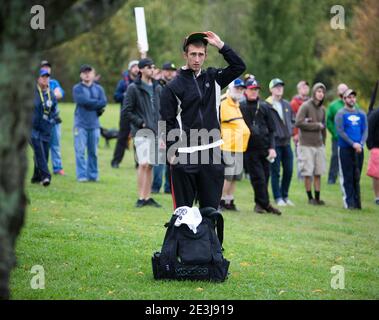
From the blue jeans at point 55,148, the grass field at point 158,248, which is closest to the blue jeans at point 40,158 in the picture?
the grass field at point 158,248

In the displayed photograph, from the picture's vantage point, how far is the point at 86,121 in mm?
17719

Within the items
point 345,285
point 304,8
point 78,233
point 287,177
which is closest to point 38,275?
point 78,233

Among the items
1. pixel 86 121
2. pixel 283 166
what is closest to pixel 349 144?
pixel 283 166

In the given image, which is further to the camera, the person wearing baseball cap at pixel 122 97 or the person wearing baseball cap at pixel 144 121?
the person wearing baseball cap at pixel 122 97

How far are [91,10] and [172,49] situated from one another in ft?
217

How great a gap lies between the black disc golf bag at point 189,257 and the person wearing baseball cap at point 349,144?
28.7ft

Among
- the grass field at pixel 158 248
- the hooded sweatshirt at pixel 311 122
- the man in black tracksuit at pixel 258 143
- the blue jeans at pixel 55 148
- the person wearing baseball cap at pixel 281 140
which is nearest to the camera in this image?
the grass field at pixel 158 248

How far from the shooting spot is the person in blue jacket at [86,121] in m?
17.6

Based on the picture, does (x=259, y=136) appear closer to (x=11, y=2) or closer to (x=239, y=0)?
(x=11, y=2)

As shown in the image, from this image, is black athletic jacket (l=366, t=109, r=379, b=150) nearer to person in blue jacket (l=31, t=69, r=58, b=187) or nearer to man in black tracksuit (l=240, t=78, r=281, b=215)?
man in black tracksuit (l=240, t=78, r=281, b=215)

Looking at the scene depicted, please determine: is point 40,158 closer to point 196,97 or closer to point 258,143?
point 258,143

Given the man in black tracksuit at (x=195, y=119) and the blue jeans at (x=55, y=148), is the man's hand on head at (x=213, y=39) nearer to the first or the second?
the man in black tracksuit at (x=195, y=119)

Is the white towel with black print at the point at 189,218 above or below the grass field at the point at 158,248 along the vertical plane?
above

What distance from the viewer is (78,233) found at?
10.6 m
